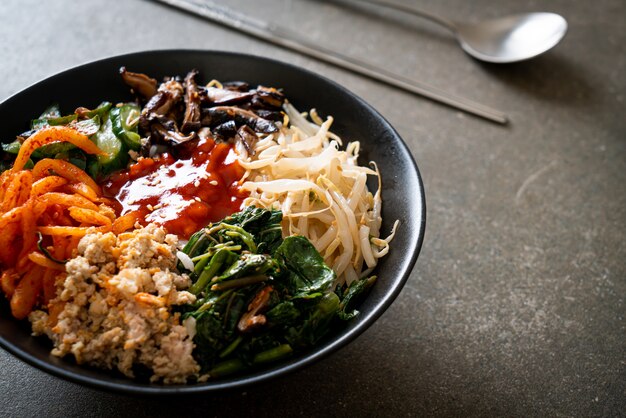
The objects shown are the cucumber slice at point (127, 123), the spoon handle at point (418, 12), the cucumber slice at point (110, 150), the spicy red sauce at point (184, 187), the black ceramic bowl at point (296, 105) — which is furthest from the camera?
the spoon handle at point (418, 12)

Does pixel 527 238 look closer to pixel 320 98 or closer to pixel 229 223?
pixel 320 98

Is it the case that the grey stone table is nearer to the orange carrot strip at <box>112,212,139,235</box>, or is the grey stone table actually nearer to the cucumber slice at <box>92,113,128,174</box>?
the orange carrot strip at <box>112,212,139,235</box>

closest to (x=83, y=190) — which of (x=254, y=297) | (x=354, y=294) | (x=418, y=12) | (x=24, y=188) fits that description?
(x=24, y=188)

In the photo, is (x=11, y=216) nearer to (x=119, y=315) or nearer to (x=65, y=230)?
(x=65, y=230)

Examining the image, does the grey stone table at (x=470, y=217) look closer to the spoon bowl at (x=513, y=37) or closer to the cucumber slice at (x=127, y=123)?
the spoon bowl at (x=513, y=37)

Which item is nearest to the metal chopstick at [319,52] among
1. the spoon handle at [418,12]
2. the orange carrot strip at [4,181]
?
the spoon handle at [418,12]

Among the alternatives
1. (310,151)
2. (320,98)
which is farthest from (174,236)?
(320,98)
